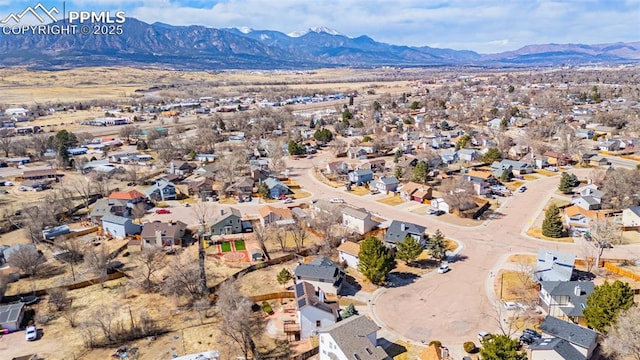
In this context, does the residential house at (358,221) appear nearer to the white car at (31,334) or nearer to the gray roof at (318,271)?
the gray roof at (318,271)

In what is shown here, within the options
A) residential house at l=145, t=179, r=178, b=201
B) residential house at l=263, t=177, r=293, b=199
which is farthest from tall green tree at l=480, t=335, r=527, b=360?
residential house at l=145, t=179, r=178, b=201


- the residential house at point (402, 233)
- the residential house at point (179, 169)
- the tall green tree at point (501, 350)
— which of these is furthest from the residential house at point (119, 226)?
the tall green tree at point (501, 350)

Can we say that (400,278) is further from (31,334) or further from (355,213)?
(31,334)

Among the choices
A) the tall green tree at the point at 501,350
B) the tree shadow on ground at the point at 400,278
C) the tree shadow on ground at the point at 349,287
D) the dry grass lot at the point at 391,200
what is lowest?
the dry grass lot at the point at 391,200

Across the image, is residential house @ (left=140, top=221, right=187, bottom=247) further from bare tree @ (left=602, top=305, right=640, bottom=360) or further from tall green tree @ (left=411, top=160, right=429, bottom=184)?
bare tree @ (left=602, top=305, right=640, bottom=360)

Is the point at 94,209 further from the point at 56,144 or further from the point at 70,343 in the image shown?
the point at 56,144

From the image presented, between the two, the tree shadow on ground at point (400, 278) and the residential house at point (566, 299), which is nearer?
the residential house at point (566, 299)

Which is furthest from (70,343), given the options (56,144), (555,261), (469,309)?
(56,144)
